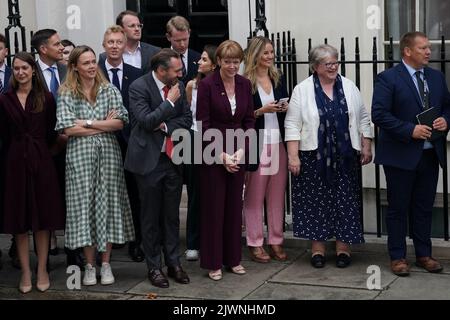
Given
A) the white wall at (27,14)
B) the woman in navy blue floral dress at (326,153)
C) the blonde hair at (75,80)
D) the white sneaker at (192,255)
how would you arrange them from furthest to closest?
1. the white wall at (27,14)
2. the white sneaker at (192,255)
3. the woman in navy blue floral dress at (326,153)
4. the blonde hair at (75,80)

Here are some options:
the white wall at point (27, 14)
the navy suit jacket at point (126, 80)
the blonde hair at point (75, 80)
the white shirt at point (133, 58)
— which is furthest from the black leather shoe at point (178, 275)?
the white wall at point (27, 14)

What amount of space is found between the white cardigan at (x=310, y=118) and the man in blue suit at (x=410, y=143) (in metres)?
0.27

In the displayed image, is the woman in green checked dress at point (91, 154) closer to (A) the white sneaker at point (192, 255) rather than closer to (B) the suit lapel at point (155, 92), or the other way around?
(B) the suit lapel at point (155, 92)

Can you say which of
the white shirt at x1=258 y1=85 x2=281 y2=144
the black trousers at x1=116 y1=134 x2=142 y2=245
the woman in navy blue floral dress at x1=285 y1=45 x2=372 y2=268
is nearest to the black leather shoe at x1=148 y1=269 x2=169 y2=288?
the black trousers at x1=116 y1=134 x2=142 y2=245

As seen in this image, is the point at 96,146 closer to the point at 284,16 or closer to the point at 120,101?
the point at 120,101

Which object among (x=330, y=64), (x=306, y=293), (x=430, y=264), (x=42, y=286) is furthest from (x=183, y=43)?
(x=430, y=264)

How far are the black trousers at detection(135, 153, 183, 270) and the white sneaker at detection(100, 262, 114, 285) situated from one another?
311 millimetres

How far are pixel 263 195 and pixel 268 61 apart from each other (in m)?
1.11

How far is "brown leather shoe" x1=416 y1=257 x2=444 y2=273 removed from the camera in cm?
832

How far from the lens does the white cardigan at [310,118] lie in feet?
27.8

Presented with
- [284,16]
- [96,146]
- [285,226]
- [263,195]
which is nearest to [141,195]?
[96,146]

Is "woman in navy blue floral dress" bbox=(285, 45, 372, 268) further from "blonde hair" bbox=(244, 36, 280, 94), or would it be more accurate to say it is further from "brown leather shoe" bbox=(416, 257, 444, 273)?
"brown leather shoe" bbox=(416, 257, 444, 273)

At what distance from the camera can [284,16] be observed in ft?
33.8

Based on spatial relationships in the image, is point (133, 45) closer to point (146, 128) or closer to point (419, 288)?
point (146, 128)
